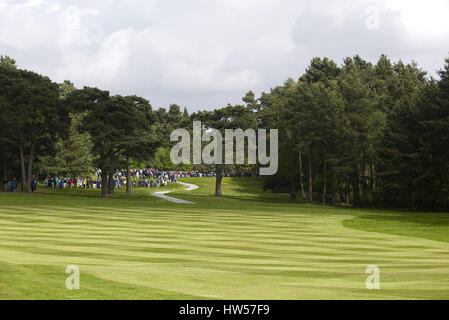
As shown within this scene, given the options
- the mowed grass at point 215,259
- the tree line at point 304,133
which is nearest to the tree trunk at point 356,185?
the tree line at point 304,133

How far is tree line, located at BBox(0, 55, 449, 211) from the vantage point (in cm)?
7175

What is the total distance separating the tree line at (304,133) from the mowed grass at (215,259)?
31.7 m

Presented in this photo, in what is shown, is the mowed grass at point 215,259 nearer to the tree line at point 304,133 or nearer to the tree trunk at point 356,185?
the tree line at point 304,133

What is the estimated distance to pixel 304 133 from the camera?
276 feet

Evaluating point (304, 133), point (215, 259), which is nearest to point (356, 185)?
point (304, 133)

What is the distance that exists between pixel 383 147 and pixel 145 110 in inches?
1268

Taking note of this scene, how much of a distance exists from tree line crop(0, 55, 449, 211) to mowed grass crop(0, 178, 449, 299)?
104ft

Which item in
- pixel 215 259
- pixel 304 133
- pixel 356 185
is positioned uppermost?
pixel 304 133

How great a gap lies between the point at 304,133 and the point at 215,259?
A: 209ft

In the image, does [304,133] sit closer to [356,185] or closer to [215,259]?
[356,185]

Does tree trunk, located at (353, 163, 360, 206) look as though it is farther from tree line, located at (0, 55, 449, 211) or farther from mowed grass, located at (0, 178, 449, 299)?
mowed grass, located at (0, 178, 449, 299)

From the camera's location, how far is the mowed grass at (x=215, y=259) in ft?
49.4

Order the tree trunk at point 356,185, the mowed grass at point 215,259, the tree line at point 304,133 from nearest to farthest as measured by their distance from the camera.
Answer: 1. the mowed grass at point 215,259
2. the tree line at point 304,133
3. the tree trunk at point 356,185
